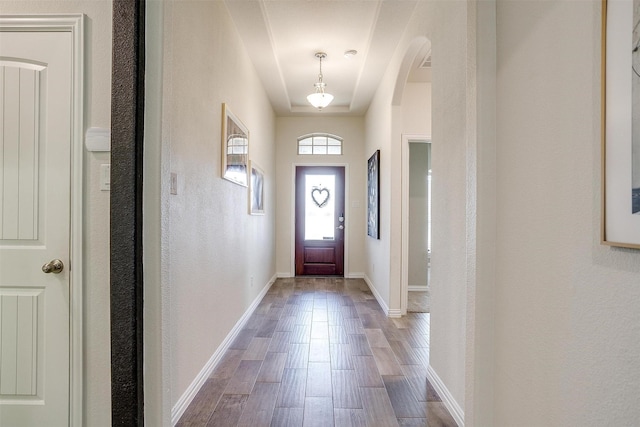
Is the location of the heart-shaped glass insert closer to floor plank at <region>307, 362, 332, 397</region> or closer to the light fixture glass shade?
the light fixture glass shade

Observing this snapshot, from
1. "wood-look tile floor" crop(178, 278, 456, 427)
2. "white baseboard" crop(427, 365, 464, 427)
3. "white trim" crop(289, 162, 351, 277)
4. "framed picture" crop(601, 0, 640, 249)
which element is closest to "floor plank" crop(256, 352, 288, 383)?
"wood-look tile floor" crop(178, 278, 456, 427)

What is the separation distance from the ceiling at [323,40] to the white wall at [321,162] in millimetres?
979

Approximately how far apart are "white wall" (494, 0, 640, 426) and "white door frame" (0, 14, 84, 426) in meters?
1.81

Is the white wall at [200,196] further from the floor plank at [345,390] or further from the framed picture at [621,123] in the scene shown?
the framed picture at [621,123]

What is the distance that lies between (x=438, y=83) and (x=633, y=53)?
140cm

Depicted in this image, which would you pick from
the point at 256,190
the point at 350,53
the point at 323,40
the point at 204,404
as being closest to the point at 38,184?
the point at 204,404

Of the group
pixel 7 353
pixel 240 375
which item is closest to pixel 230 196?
pixel 240 375

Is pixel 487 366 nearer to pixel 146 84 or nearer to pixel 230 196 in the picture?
pixel 146 84

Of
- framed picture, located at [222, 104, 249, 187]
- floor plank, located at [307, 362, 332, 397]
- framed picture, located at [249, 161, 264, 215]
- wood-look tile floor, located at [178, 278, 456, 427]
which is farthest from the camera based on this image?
framed picture, located at [249, 161, 264, 215]

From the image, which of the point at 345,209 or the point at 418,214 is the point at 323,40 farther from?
the point at 345,209

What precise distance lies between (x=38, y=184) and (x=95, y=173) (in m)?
0.26

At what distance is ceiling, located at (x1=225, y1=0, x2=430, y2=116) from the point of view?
2742mm

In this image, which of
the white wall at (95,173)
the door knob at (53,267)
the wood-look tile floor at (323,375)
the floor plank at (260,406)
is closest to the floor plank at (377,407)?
the wood-look tile floor at (323,375)

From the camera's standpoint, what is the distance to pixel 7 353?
1473mm
